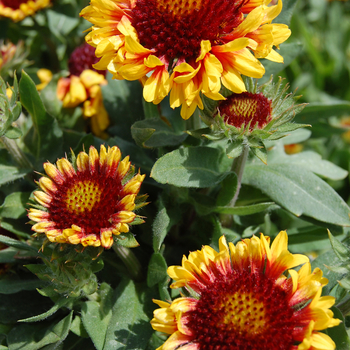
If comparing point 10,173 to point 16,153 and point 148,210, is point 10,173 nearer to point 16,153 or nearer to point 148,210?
point 16,153

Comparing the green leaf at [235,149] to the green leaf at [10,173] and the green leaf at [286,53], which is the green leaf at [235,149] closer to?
the green leaf at [286,53]

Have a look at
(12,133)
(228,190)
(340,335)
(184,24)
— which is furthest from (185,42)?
(340,335)

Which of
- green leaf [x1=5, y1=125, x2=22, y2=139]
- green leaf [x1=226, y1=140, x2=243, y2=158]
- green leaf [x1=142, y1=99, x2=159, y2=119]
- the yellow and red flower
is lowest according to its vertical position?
green leaf [x1=142, y1=99, x2=159, y2=119]

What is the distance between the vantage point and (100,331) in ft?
4.19

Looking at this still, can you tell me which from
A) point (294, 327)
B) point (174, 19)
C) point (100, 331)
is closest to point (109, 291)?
point (100, 331)

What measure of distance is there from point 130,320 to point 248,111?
791 mm

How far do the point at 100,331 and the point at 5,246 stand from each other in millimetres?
577

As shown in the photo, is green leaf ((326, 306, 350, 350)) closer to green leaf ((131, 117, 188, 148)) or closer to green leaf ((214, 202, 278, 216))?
green leaf ((214, 202, 278, 216))

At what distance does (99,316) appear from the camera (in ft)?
4.34

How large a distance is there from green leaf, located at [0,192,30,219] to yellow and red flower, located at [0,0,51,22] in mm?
1071

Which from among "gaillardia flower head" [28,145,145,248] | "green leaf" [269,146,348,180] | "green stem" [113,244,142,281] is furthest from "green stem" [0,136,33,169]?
"green leaf" [269,146,348,180]

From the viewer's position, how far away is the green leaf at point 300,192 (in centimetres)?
138

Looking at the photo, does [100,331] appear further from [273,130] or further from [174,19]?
[174,19]

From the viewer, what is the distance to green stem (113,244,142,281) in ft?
4.38
